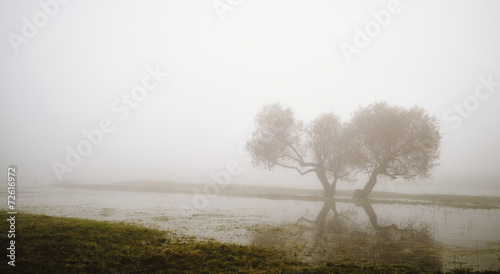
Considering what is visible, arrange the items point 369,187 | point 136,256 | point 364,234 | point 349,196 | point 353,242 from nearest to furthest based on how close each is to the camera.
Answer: point 136,256 → point 353,242 → point 364,234 → point 369,187 → point 349,196

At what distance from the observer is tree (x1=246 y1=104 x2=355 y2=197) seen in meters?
40.7

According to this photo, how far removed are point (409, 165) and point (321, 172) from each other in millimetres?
12148

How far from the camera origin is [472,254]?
41.1 ft

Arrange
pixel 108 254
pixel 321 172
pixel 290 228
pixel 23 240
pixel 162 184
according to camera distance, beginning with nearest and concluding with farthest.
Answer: pixel 108 254, pixel 23 240, pixel 290 228, pixel 321 172, pixel 162 184

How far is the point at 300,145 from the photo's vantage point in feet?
142

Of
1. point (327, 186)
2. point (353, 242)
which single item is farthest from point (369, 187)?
point (353, 242)

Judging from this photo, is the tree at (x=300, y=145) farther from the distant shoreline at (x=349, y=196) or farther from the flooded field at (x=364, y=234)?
the flooded field at (x=364, y=234)

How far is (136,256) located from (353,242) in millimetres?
11482

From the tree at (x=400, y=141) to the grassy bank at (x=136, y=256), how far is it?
2803 cm

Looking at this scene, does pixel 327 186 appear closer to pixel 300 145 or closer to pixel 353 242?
pixel 300 145

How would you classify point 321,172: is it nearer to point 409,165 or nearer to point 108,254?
point 409,165

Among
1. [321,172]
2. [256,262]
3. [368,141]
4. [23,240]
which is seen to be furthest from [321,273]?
[321,172]

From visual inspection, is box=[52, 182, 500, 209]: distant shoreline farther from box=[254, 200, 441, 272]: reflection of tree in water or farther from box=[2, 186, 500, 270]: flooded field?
box=[254, 200, 441, 272]: reflection of tree in water

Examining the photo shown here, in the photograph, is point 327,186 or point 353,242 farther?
point 327,186
